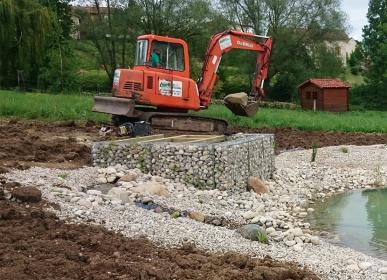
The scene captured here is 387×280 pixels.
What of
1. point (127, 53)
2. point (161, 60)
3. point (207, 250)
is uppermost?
point (127, 53)

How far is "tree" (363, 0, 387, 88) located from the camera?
5578 centimetres

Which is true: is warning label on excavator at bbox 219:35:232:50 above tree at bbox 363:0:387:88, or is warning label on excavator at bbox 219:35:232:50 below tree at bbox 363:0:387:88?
below

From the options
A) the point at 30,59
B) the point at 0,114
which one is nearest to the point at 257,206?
the point at 0,114

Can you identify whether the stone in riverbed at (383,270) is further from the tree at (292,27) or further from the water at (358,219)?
the tree at (292,27)

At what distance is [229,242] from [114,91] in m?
9.78

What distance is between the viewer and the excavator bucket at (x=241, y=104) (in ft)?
59.6

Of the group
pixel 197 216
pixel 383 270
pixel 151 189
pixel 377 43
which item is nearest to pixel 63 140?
pixel 151 189

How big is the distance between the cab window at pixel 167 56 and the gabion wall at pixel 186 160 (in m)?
4.64

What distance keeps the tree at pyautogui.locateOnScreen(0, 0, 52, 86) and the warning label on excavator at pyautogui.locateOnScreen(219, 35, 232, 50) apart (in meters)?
19.6

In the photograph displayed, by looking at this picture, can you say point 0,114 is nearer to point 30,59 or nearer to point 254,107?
point 254,107

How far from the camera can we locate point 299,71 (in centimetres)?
5025

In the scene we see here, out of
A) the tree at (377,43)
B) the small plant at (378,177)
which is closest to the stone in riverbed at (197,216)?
the small plant at (378,177)

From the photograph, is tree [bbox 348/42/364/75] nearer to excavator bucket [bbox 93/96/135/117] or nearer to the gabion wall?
excavator bucket [bbox 93/96/135/117]

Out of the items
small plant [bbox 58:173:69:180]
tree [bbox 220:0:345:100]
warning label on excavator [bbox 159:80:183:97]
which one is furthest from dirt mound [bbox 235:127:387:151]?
tree [bbox 220:0:345:100]
